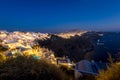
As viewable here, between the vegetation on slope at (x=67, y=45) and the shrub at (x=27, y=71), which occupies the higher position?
the shrub at (x=27, y=71)

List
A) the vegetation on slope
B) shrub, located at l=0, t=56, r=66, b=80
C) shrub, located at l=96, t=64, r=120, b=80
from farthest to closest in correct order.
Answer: the vegetation on slope, shrub, located at l=0, t=56, r=66, b=80, shrub, located at l=96, t=64, r=120, b=80

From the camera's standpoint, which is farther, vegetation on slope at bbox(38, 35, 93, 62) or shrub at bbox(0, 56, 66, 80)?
vegetation on slope at bbox(38, 35, 93, 62)

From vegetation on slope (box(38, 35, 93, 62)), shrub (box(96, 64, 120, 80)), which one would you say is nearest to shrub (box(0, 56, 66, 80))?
shrub (box(96, 64, 120, 80))

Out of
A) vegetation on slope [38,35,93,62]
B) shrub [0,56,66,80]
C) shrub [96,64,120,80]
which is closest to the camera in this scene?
shrub [96,64,120,80]

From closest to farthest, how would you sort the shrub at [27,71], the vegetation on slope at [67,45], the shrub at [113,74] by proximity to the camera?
the shrub at [113,74], the shrub at [27,71], the vegetation on slope at [67,45]

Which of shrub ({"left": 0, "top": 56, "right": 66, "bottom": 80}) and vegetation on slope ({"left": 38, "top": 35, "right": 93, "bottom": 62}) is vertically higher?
shrub ({"left": 0, "top": 56, "right": 66, "bottom": 80})

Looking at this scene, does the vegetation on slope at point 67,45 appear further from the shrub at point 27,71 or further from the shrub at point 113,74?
the shrub at point 113,74

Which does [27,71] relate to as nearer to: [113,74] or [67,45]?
[113,74]

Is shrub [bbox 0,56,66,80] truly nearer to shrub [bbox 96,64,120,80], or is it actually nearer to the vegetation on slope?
shrub [bbox 96,64,120,80]

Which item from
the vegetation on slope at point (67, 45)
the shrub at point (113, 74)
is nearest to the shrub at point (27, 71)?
the shrub at point (113, 74)
